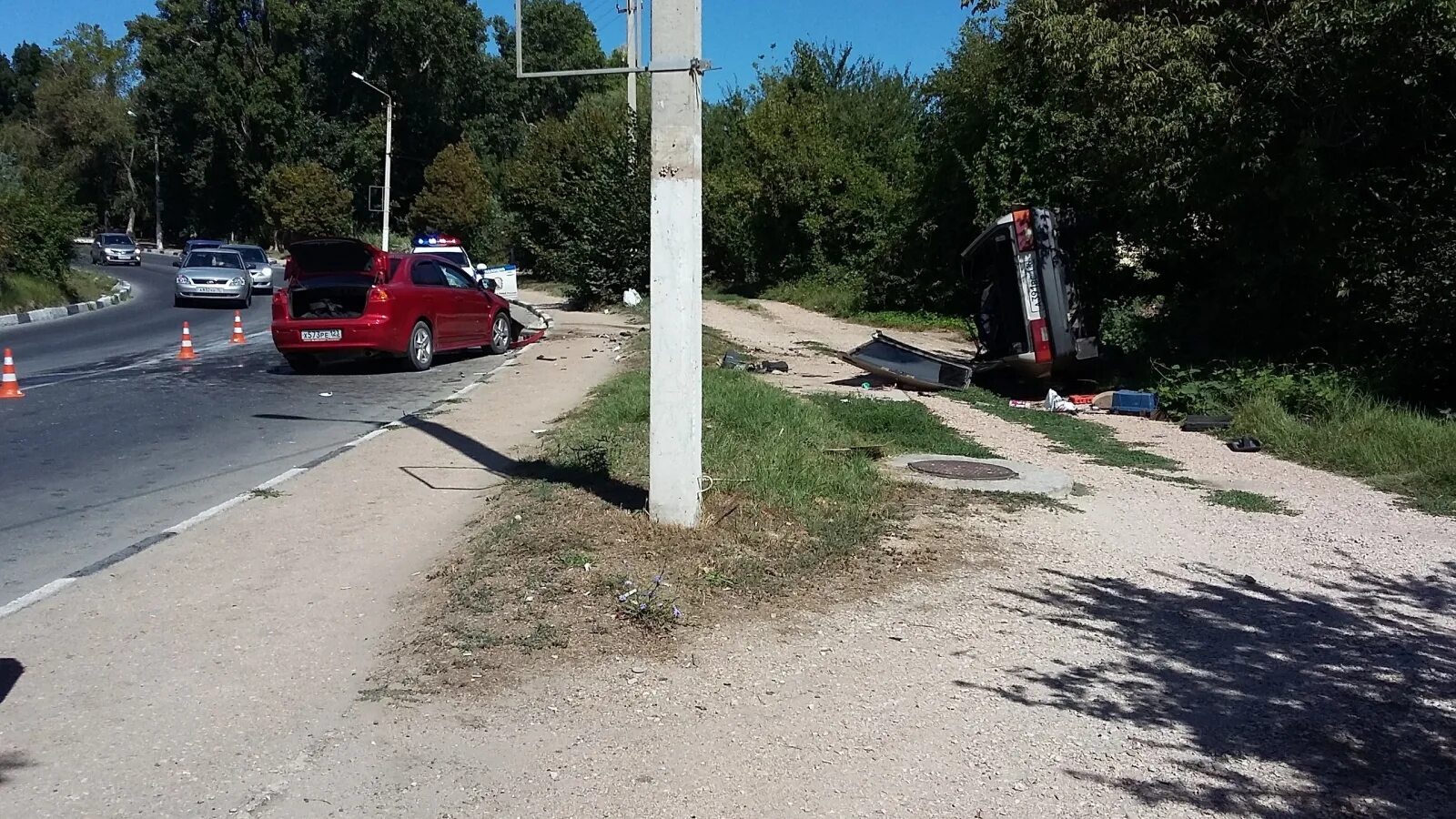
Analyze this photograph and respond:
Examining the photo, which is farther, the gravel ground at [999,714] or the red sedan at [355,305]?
the red sedan at [355,305]

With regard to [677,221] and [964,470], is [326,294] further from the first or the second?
[677,221]

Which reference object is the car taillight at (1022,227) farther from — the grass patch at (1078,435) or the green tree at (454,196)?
the green tree at (454,196)

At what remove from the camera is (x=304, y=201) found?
64.4 metres

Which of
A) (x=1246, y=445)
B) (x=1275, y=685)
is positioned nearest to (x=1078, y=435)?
(x=1246, y=445)

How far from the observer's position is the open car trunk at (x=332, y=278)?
15.7 metres

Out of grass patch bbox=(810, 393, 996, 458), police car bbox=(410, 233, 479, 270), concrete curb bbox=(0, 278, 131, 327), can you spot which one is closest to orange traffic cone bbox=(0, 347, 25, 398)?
grass patch bbox=(810, 393, 996, 458)

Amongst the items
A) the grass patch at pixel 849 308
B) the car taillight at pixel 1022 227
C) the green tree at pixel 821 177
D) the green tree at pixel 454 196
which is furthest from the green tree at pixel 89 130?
the car taillight at pixel 1022 227

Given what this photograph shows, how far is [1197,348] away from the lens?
48.1ft

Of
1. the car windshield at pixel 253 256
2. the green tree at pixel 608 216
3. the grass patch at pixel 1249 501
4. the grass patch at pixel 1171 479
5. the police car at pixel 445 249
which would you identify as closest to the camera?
the grass patch at pixel 1249 501

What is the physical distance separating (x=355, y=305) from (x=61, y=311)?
1636 centimetres

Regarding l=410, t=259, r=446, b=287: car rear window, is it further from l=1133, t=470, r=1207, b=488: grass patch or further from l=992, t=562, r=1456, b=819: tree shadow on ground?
l=992, t=562, r=1456, b=819: tree shadow on ground

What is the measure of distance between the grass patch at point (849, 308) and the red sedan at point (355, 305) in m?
9.18

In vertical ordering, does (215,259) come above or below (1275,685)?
above

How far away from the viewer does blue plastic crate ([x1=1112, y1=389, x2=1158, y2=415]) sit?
1331cm
